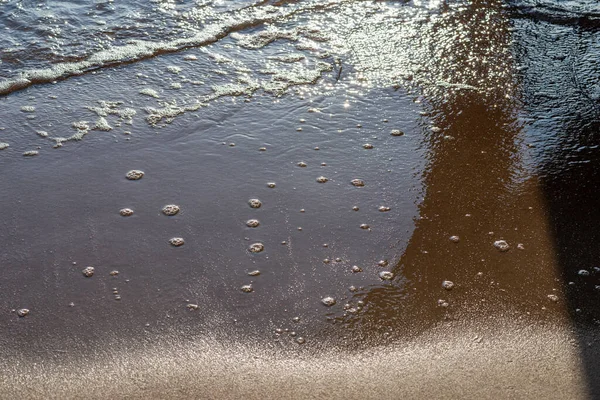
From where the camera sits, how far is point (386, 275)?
309cm

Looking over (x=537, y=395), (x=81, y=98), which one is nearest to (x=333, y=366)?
(x=537, y=395)

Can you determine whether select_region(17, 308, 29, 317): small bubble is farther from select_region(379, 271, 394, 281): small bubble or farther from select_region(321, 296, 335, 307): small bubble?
select_region(379, 271, 394, 281): small bubble

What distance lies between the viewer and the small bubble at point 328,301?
9.59 ft

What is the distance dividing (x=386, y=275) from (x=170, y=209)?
1269 millimetres

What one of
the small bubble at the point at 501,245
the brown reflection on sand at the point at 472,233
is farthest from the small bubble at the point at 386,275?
the small bubble at the point at 501,245

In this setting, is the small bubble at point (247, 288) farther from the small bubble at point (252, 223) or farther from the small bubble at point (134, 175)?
the small bubble at point (134, 175)

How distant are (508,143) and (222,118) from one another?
1.94 meters

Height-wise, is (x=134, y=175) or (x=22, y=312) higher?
(x=134, y=175)

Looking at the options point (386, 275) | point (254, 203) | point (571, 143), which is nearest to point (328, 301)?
point (386, 275)

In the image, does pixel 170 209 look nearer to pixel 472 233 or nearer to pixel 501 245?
pixel 472 233

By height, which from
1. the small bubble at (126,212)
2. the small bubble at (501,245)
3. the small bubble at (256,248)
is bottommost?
the small bubble at (126,212)

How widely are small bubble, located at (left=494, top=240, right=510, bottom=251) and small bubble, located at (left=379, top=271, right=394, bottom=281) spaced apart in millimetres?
598

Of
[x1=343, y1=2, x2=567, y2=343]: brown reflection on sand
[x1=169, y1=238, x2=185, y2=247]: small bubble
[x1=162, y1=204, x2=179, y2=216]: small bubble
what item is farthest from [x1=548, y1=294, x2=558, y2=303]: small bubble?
[x1=162, y1=204, x2=179, y2=216]: small bubble

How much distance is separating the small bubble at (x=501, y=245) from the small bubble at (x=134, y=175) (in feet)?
6.83
